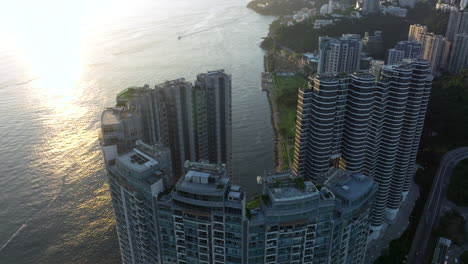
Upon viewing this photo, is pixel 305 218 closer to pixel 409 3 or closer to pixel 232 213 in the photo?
pixel 232 213

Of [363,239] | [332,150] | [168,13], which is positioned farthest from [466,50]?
[168,13]

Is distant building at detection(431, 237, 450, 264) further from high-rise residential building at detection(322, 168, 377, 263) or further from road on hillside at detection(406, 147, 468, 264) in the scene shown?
high-rise residential building at detection(322, 168, 377, 263)

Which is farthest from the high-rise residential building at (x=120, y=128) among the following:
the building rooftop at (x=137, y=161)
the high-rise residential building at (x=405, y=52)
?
the high-rise residential building at (x=405, y=52)

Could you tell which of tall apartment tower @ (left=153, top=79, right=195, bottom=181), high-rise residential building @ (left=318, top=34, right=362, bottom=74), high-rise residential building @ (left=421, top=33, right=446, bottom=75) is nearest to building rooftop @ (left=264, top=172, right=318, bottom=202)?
tall apartment tower @ (left=153, top=79, right=195, bottom=181)

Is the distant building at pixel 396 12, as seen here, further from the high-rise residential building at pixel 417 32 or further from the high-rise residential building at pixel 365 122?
the high-rise residential building at pixel 365 122

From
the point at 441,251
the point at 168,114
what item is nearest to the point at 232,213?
the point at 168,114

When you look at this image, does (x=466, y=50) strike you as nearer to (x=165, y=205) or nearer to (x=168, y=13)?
(x=165, y=205)

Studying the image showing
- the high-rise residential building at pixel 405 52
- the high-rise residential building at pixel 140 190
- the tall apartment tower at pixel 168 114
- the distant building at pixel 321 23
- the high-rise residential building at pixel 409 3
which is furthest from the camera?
the high-rise residential building at pixel 409 3
